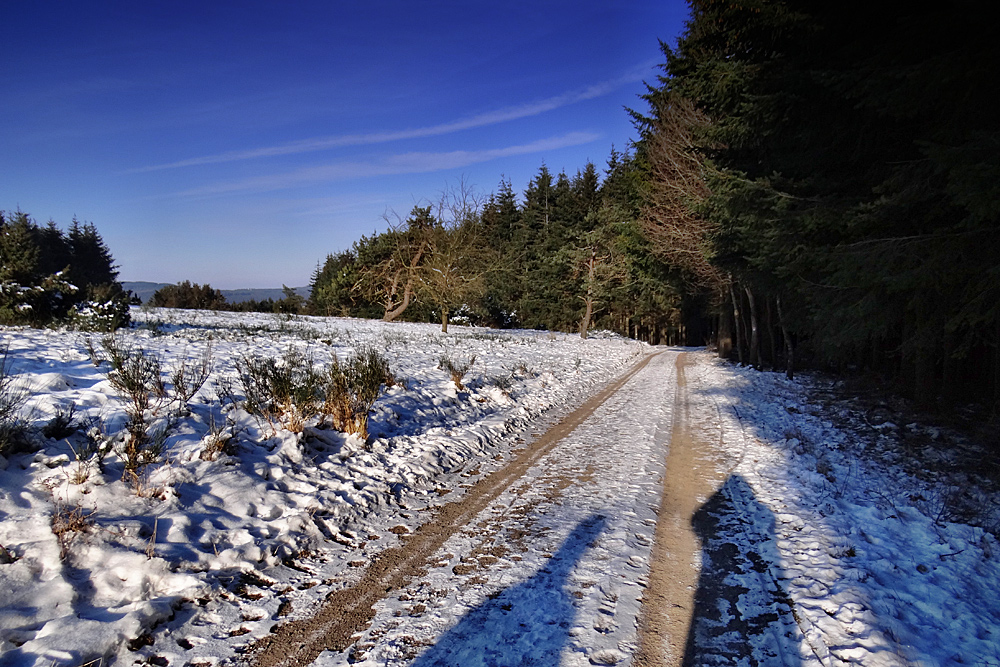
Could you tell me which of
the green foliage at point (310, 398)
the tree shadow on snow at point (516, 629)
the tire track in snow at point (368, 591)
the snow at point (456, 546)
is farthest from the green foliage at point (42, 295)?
the tree shadow on snow at point (516, 629)

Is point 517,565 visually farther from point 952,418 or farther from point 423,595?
point 952,418

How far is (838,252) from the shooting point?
6.61m

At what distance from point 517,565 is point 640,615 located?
99 cm

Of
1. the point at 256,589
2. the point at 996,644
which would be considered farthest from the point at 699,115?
the point at 256,589

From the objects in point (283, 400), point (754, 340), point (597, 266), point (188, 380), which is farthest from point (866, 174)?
point (597, 266)

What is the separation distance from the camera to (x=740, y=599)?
10.8 ft

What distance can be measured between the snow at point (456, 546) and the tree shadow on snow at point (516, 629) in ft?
0.04

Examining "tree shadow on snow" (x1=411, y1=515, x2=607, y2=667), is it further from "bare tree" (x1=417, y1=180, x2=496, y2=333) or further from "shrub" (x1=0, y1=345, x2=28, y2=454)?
"bare tree" (x1=417, y1=180, x2=496, y2=333)

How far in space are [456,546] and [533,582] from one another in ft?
2.67

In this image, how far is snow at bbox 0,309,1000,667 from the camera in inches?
110

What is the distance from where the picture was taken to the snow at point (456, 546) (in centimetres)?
280

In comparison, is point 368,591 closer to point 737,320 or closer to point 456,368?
point 456,368

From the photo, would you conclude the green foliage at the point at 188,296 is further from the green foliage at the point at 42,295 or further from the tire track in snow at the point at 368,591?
the tire track in snow at the point at 368,591

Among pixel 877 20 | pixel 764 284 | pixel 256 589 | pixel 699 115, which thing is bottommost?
pixel 256 589
